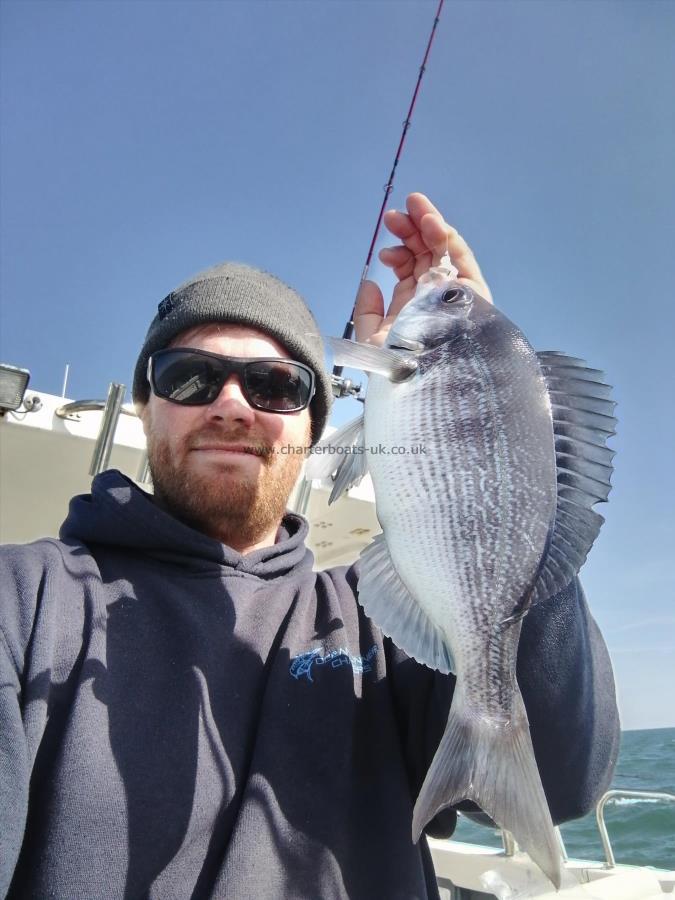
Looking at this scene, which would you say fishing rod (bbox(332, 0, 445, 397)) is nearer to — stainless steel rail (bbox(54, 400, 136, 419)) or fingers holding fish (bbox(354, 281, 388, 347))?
fingers holding fish (bbox(354, 281, 388, 347))

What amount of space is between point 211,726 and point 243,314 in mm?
1426

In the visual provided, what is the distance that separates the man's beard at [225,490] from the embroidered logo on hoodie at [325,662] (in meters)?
0.54

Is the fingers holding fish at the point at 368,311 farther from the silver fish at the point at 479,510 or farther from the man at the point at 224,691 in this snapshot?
the silver fish at the point at 479,510

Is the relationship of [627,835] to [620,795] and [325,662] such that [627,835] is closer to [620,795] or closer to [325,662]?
[620,795]

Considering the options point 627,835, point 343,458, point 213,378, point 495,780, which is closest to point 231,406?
point 213,378

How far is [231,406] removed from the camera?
1.84m

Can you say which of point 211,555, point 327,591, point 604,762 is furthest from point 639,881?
point 211,555

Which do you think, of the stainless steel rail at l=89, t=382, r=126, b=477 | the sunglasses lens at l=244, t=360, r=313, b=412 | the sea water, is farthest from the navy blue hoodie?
the sea water

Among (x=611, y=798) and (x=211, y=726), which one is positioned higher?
(x=211, y=726)

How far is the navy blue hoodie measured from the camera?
3.85 ft

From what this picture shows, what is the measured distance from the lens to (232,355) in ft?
6.73

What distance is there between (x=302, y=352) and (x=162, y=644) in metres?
1.25

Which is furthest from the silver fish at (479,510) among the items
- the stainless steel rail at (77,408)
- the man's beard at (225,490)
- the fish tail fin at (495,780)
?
the stainless steel rail at (77,408)

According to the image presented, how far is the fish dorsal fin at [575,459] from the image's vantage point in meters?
1.33
